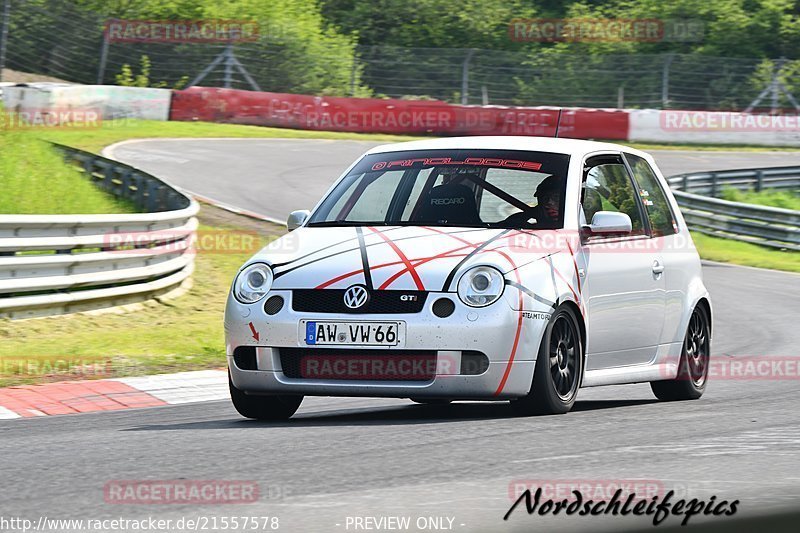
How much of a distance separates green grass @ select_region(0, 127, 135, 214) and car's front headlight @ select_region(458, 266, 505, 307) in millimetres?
9958

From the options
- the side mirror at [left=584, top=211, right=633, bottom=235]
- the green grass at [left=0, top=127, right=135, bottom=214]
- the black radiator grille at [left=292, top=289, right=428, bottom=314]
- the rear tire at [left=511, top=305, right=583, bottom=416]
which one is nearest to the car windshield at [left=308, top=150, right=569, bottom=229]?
the side mirror at [left=584, top=211, right=633, bottom=235]

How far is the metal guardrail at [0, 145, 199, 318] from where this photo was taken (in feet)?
40.0

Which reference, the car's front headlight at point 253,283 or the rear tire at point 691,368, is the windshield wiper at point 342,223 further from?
the rear tire at point 691,368

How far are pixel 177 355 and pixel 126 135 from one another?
2079cm

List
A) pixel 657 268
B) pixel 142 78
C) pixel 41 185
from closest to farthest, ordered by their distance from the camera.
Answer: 1. pixel 657 268
2. pixel 41 185
3. pixel 142 78

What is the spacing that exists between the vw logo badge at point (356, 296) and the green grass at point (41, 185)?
9676mm

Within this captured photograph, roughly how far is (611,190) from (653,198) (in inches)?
21.5

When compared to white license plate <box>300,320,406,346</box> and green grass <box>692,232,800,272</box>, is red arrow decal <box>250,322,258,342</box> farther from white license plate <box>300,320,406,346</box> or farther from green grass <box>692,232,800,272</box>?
green grass <box>692,232,800,272</box>

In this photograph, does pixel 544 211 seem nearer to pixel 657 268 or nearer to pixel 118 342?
pixel 657 268

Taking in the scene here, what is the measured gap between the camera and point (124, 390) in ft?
31.2

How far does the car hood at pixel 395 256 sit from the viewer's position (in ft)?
22.6

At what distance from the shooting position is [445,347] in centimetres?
676

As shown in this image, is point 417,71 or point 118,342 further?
point 417,71

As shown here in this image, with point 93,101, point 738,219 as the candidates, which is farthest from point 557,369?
point 93,101
